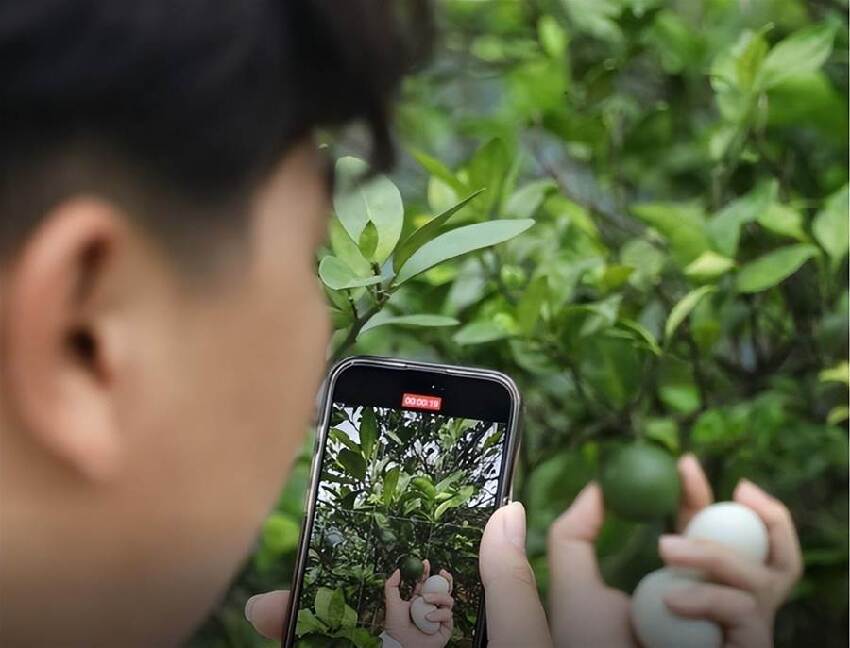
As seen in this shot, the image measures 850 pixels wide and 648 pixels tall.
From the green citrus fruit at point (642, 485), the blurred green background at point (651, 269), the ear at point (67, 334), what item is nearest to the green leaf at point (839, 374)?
the blurred green background at point (651, 269)

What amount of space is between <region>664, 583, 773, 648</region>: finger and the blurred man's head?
0.82 ft

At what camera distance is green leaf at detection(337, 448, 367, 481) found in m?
0.51

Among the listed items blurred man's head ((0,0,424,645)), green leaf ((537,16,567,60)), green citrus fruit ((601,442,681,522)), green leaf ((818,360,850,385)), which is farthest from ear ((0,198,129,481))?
green leaf ((537,16,567,60))

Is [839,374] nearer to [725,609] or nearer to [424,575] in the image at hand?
[725,609]

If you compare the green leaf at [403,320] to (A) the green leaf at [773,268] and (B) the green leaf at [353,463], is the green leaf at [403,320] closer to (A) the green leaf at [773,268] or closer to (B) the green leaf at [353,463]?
(B) the green leaf at [353,463]

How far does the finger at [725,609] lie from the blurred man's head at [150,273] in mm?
250

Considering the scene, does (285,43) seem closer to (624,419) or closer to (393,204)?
(393,204)

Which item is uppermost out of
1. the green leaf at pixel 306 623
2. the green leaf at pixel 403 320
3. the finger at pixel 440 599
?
the green leaf at pixel 403 320

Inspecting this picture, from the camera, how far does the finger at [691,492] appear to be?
64 cm

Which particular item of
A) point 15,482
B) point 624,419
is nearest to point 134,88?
point 15,482

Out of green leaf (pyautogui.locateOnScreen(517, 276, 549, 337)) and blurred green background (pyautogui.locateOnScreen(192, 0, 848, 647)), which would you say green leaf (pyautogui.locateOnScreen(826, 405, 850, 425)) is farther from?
green leaf (pyautogui.locateOnScreen(517, 276, 549, 337))

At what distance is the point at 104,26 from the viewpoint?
0.33 meters

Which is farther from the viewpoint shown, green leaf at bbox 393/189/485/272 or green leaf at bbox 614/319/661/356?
green leaf at bbox 614/319/661/356

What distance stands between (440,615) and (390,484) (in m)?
0.06
